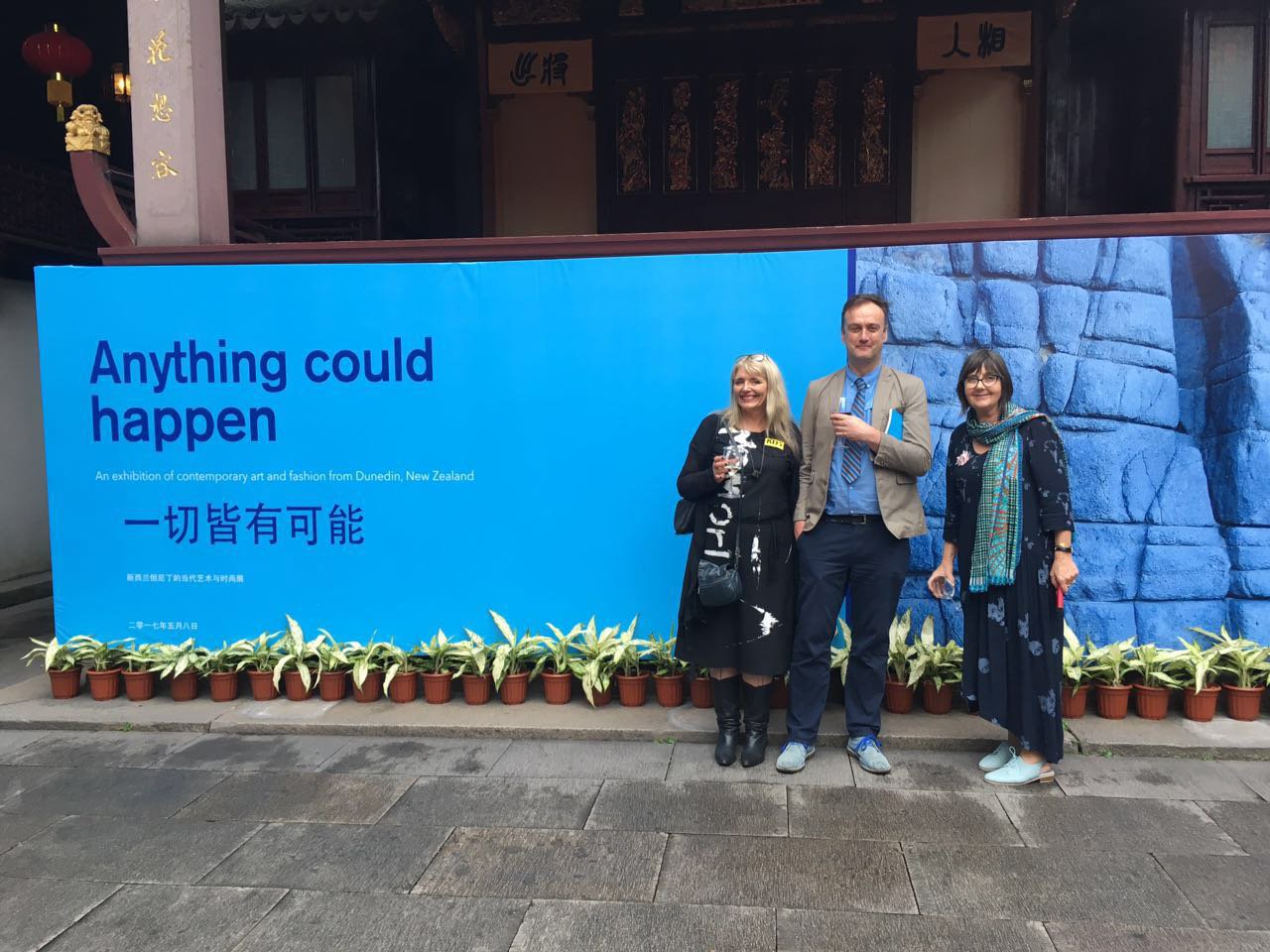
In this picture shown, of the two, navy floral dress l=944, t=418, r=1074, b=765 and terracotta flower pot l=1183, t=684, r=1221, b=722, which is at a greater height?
navy floral dress l=944, t=418, r=1074, b=765

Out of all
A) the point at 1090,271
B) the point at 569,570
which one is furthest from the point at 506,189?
the point at 1090,271

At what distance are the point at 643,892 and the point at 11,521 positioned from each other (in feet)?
28.9

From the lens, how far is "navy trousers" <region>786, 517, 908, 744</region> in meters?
3.79

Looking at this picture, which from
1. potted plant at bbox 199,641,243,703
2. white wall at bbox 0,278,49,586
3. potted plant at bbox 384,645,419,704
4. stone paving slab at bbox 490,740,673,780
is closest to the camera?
stone paving slab at bbox 490,740,673,780

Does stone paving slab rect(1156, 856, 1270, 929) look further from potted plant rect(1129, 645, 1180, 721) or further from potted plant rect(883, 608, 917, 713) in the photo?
potted plant rect(883, 608, 917, 713)

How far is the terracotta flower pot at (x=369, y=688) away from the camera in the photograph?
4801 mm

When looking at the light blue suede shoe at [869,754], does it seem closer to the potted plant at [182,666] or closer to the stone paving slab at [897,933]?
the stone paving slab at [897,933]

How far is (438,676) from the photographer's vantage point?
15.5 ft

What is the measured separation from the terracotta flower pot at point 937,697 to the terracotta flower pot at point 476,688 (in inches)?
90.2

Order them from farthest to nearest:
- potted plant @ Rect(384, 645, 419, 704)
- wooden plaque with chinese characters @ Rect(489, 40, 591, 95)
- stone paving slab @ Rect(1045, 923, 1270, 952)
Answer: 1. wooden plaque with chinese characters @ Rect(489, 40, 591, 95)
2. potted plant @ Rect(384, 645, 419, 704)
3. stone paving slab @ Rect(1045, 923, 1270, 952)

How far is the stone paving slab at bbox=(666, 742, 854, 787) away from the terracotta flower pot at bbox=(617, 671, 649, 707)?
50cm

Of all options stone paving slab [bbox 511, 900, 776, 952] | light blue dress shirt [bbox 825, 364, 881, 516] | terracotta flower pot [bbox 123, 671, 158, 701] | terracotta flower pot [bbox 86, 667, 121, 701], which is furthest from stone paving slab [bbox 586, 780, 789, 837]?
terracotta flower pot [bbox 86, 667, 121, 701]

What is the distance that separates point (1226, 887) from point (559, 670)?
299 cm

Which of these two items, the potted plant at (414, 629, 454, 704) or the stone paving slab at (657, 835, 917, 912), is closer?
the stone paving slab at (657, 835, 917, 912)
